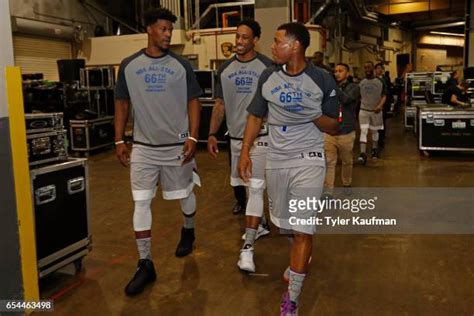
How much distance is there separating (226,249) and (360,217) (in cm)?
146

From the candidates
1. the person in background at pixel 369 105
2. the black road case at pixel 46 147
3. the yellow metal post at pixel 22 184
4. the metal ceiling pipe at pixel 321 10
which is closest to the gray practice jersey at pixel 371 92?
the person in background at pixel 369 105

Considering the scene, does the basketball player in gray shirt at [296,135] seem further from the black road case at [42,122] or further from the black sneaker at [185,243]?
the black road case at [42,122]

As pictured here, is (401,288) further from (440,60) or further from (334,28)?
(440,60)

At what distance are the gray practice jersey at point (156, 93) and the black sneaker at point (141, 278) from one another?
2.24ft

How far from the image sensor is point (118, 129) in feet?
9.52

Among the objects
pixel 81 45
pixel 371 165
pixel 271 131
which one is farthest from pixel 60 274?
A: pixel 81 45

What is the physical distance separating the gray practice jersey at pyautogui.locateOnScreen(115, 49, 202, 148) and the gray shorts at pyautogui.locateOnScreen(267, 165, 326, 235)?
2.39 ft

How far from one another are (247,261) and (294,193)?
31.5 inches

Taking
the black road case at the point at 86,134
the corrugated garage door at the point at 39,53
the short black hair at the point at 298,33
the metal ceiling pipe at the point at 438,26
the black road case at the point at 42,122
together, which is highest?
the metal ceiling pipe at the point at 438,26

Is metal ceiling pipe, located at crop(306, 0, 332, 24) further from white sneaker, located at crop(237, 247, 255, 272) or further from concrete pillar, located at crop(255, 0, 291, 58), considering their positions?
white sneaker, located at crop(237, 247, 255, 272)

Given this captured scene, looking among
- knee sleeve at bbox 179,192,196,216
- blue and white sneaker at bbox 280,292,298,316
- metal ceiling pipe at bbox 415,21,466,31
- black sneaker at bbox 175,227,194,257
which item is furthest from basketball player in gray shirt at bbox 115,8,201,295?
metal ceiling pipe at bbox 415,21,466,31

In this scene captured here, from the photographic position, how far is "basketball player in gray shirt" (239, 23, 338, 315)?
231 cm

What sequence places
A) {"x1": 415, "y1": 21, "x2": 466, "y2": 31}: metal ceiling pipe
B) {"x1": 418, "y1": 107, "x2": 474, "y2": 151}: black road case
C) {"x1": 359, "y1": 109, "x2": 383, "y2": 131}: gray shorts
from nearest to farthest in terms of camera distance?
1. {"x1": 359, "y1": 109, "x2": 383, "y2": 131}: gray shorts
2. {"x1": 418, "y1": 107, "x2": 474, "y2": 151}: black road case
3. {"x1": 415, "y1": 21, "x2": 466, "y2": 31}: metal ceiling pipe

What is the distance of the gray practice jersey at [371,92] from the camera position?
673 cm
